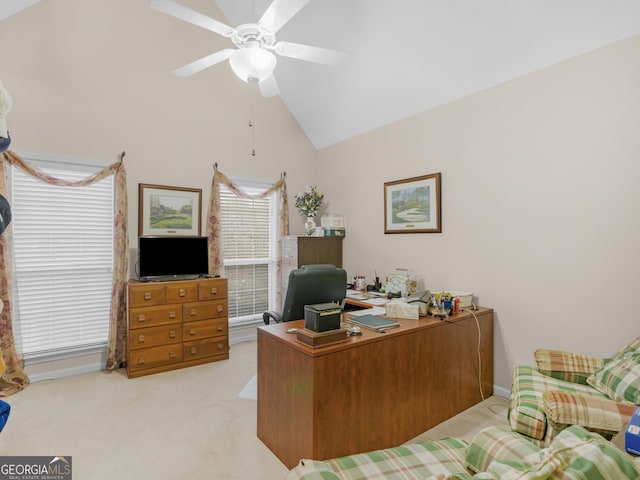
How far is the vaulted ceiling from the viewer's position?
7.57ft

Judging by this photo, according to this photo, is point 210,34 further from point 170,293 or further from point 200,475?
point 200,475

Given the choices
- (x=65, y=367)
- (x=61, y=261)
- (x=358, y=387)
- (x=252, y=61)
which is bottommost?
(x=65, y=367)

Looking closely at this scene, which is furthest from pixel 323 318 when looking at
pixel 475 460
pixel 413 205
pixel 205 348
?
pixel 205 348

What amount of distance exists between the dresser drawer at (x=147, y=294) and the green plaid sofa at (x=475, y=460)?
277 cm

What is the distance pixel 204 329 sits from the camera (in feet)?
12.0

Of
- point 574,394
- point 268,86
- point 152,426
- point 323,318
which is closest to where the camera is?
point 574,394

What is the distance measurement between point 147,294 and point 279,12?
2.74m

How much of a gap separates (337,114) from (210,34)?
70.0 inches

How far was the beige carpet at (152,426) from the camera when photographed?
2.00 m

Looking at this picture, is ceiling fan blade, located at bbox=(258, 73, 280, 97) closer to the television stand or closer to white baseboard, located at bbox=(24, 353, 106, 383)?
the television stand

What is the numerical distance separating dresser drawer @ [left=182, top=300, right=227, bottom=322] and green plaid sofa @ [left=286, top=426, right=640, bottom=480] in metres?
2.76

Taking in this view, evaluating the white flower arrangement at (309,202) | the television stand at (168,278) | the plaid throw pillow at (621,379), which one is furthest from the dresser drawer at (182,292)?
the plaid throw pillow at (621,379)

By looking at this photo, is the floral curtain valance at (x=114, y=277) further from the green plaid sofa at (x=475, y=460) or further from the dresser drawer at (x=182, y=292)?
the green plaid sofa at (x=475, y=460)

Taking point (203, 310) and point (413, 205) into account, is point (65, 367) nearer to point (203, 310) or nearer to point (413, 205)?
point (203, 310)
